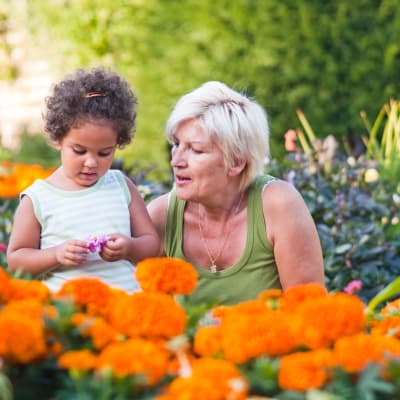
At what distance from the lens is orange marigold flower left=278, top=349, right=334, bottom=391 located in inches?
54.9

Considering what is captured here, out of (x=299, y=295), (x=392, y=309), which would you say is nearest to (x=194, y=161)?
(x=392, y=309)

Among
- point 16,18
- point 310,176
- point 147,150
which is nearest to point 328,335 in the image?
point 310,176

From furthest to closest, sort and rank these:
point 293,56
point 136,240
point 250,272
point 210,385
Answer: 1. point 293,56
2. point 250,272
3. point 136,240
4. point 210,385

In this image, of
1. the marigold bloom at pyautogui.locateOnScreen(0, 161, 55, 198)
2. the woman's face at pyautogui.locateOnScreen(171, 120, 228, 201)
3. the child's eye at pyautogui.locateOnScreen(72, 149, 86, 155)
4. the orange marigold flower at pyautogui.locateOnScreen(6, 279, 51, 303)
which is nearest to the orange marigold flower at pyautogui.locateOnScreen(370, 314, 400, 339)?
the orange marigold flower at pyautogui.locateOnScreen(6, 279, 51, 303)

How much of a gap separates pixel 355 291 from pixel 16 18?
22.7 feet

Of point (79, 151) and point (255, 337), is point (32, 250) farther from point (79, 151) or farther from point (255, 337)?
point (255, 337)

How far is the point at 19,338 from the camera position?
1.35 metres

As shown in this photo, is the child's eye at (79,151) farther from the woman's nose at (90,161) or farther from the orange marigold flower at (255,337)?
the orange marigold flower at (255,337)

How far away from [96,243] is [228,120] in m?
0.64

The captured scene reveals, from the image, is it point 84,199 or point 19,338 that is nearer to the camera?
point 19,338

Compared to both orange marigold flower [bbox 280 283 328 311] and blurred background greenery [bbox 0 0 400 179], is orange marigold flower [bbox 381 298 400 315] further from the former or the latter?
blurred background greenery [bbox 0 0 400 179]

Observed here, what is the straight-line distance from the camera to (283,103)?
7238 millimetres

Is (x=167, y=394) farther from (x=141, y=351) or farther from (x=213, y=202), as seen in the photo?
(x=213, y=202)

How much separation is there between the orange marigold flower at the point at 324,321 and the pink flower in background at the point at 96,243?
3.72 feet
